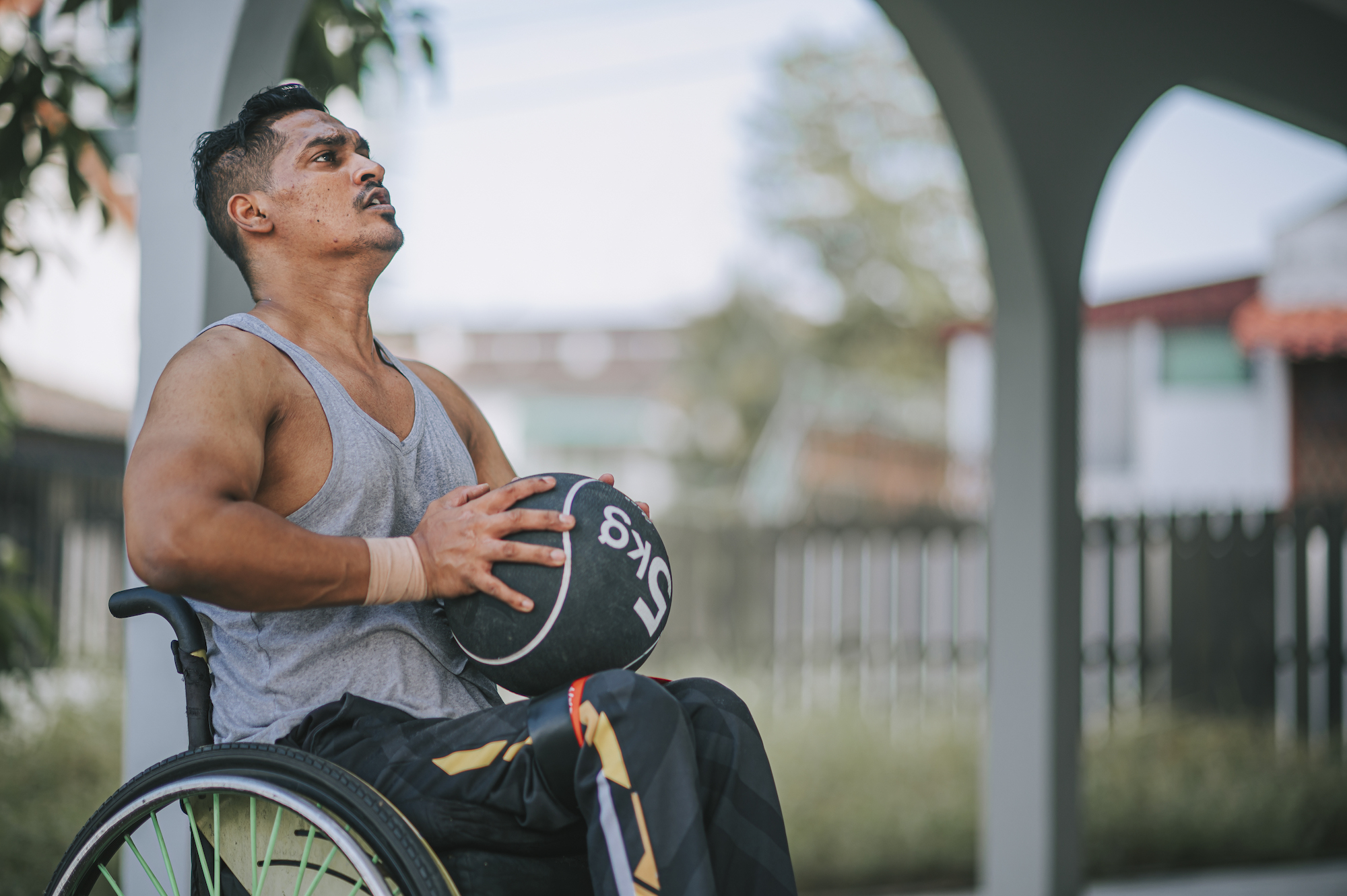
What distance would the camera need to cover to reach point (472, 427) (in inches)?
81.4

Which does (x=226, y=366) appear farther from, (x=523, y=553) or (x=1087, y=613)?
(x=1087, y=613)

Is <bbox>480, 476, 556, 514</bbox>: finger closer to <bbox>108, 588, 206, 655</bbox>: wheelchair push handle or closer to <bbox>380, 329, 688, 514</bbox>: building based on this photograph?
<bbox>108, 588, 206, 655</bbox>: wheelchair push handle

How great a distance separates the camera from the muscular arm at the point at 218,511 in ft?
4.55

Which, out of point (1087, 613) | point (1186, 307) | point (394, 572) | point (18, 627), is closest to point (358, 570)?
point (394, 572)

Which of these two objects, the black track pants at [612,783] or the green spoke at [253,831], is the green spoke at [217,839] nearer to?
the green spoke at [253,831]

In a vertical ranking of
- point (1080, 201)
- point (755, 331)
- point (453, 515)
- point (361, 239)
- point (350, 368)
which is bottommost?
point (453, 515)

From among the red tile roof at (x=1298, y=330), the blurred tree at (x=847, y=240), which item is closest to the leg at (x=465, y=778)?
the red tile roof at (x=1298, y=330)

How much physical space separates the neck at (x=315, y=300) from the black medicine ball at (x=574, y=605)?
0.45 meters

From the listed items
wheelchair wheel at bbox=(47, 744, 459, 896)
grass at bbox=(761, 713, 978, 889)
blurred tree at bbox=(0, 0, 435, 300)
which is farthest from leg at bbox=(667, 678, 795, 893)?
grass at bbox=(761, 713, 978, 889)

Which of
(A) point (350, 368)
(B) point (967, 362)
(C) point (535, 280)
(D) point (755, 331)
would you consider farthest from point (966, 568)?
(C) point (535, 280)

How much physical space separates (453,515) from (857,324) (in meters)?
17.8

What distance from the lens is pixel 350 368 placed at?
177 centimetres

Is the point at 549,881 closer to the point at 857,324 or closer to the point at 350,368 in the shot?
the point at 350,368

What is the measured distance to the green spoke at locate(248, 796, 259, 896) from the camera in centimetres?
140
